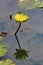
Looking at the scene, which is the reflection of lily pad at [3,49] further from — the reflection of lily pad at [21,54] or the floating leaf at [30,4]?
the floating leaf at [30,4]

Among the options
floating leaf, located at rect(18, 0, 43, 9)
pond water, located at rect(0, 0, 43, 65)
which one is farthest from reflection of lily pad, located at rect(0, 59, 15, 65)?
floating leaf, located at rect(18, 0, 43, 9)

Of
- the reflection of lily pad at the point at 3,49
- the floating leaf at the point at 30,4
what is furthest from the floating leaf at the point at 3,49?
the floating leaf at the point at 30,4

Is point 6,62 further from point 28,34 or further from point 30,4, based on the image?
point 30,4

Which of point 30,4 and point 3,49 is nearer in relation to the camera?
point 3,49

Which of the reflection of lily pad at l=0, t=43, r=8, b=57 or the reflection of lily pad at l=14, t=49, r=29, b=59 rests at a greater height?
the reflection of lily pad at l=0, t=43, r=8, b=57

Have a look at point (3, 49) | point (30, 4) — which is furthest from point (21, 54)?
point (30, 4)

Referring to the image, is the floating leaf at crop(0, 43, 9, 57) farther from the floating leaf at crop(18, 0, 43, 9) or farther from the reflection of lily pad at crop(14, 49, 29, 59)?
the floating leaf at crop(18, 0, 43, 9)

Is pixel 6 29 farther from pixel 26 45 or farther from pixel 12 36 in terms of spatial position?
pixel 26 45

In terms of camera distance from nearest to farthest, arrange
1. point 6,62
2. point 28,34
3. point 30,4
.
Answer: point 6,62
point 28,34
point 30,4
